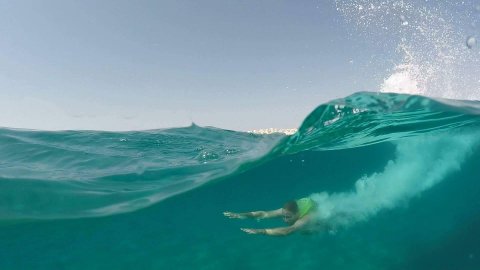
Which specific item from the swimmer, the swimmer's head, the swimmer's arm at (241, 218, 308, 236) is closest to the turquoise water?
the swimmer

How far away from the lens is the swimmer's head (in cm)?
959

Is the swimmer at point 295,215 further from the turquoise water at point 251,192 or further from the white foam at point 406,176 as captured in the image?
the white foam at point 406,176

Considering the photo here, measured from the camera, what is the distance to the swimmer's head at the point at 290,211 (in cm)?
959

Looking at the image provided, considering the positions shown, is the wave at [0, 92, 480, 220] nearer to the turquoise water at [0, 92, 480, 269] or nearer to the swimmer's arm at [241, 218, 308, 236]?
the turquoise water at [0, 92, 480, 269]

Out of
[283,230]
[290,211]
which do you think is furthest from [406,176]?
[283,230]

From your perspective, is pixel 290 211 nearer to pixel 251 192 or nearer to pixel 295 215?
pixel 295 215

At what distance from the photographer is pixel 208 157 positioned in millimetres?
13898

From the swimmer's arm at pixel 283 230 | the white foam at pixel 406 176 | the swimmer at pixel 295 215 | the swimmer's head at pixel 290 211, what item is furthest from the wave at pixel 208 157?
the swimmer's head at pixel 290 211

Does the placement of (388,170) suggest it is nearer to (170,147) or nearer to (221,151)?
(221,151)

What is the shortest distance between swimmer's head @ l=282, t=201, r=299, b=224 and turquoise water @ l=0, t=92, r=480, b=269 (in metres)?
2.35

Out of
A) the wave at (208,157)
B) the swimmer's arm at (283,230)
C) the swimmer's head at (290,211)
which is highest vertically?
the wave at (208,157)

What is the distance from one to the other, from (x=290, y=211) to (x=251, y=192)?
6532 millimetres

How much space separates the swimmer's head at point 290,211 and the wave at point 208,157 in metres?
2.51

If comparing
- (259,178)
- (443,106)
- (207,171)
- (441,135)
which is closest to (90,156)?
(207,171)
